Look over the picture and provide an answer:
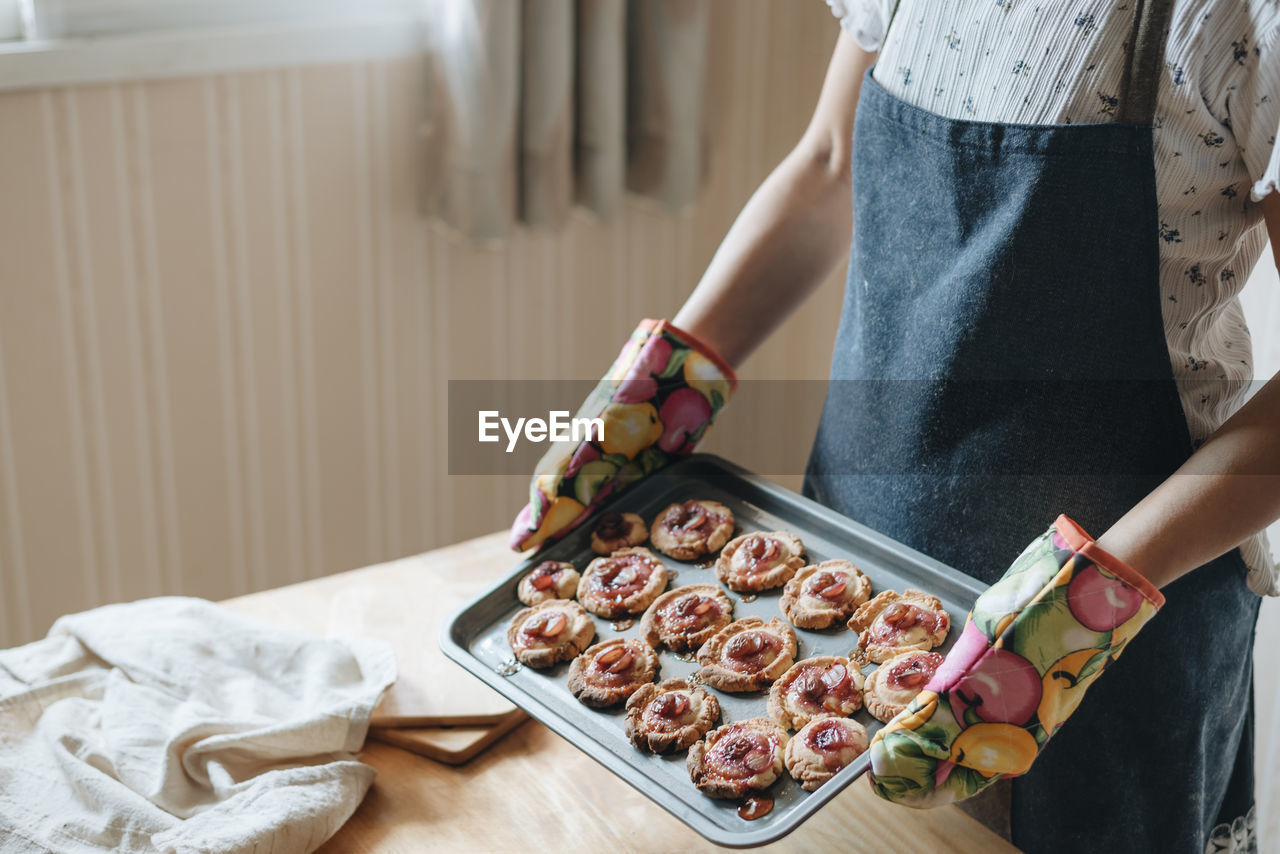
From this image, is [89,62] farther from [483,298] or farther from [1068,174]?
[1068,174]


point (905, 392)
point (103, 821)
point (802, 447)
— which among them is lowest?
point (802, 447)

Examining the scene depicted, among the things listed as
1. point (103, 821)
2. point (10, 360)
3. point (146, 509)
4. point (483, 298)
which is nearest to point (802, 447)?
point (483, 298)

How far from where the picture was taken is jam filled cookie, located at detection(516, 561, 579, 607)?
3.34 ft

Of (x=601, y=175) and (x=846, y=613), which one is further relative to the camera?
(x=601, y=175)

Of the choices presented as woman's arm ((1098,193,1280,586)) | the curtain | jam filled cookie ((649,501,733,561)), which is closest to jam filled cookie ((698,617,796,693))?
jam filled cookie ((649,501,733,561))

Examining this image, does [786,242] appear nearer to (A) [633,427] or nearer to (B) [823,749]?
(A) [633,427]

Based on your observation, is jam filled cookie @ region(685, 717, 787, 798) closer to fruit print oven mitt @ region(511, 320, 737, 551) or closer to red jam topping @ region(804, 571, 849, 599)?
red jam topping @ region(804, 571, 849, 599)

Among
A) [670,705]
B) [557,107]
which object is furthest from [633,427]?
[557,107]

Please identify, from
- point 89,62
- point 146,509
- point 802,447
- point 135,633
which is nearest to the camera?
point 135,633

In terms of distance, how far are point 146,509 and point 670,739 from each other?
4.40 feet

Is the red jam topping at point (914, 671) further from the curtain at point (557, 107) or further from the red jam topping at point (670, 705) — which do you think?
the curtain at point (557, 107)

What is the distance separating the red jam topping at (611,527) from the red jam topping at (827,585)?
0.18 metres

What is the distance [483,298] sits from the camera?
7.04ft

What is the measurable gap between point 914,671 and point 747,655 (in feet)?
0.42
